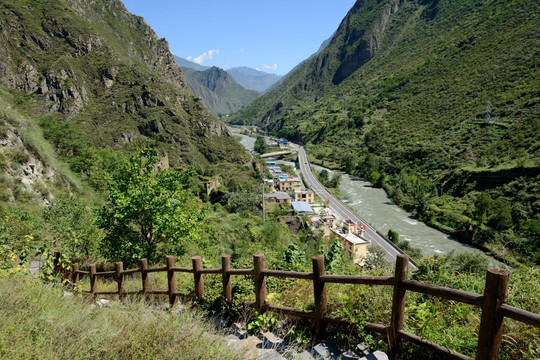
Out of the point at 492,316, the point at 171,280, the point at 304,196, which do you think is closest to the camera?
the point at 492,316

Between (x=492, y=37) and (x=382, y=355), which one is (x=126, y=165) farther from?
(x=492, y=37)

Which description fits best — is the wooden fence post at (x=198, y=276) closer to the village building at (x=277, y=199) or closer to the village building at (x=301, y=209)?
the village building at (x=301, y=209)

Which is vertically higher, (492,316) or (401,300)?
(492,316)

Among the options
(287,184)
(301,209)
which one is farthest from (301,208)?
(287,184)

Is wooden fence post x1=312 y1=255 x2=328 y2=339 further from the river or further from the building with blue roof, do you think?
the building with blue roof

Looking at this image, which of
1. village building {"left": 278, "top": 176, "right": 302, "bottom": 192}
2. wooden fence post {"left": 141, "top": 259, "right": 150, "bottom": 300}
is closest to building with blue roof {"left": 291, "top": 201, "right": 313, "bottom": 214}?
village building {"left": 278, "top": 176, "right": 302, "bottom": 192}

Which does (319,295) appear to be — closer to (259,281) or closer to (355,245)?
(259,281)
